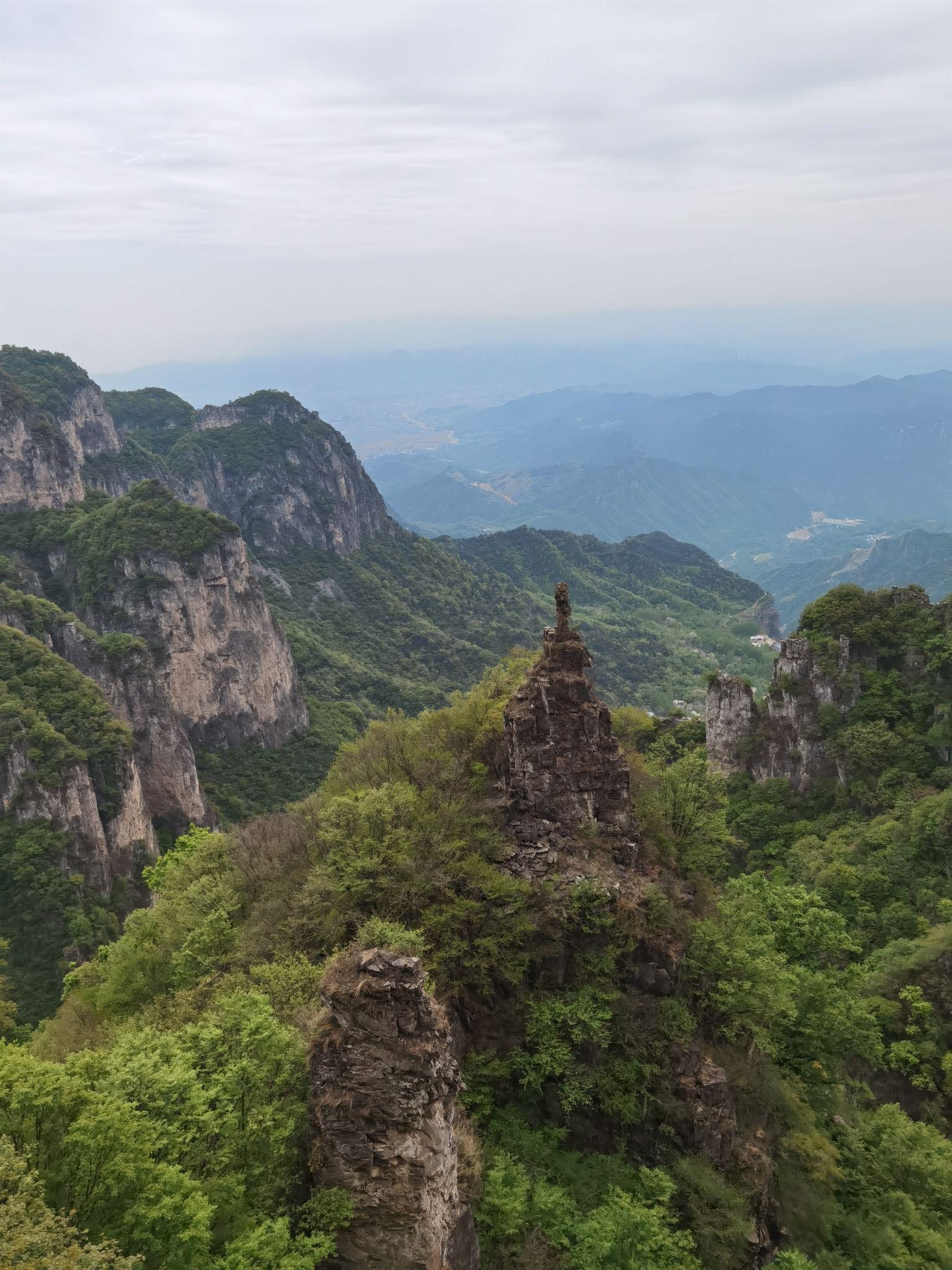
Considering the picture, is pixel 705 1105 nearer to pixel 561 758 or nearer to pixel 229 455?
pixel 561 758

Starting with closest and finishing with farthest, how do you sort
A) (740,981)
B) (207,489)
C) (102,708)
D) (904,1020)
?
(740,981)
(904,1020)
(102,708)
(207,489)

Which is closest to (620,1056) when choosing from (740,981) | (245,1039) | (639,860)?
(740,981)

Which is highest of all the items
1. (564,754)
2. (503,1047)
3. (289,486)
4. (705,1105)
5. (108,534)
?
(289,486)

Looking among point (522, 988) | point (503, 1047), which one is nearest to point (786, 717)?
point (522, 988)

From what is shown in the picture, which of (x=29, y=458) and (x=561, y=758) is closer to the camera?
(x=561, y=758)

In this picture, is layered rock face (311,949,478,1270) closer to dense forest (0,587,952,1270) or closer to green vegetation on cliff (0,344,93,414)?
dense forest (0,587,952,1270)

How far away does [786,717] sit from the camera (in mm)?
59938

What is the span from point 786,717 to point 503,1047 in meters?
43.2

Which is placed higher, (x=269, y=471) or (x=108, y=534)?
(x=269, y=471)

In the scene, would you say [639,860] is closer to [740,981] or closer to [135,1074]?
→ [740,981]

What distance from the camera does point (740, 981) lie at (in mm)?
25781

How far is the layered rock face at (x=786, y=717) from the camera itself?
57.6 metres

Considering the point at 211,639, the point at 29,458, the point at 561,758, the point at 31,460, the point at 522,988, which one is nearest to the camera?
the point at 522,988

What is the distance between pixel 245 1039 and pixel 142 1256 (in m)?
4.51
